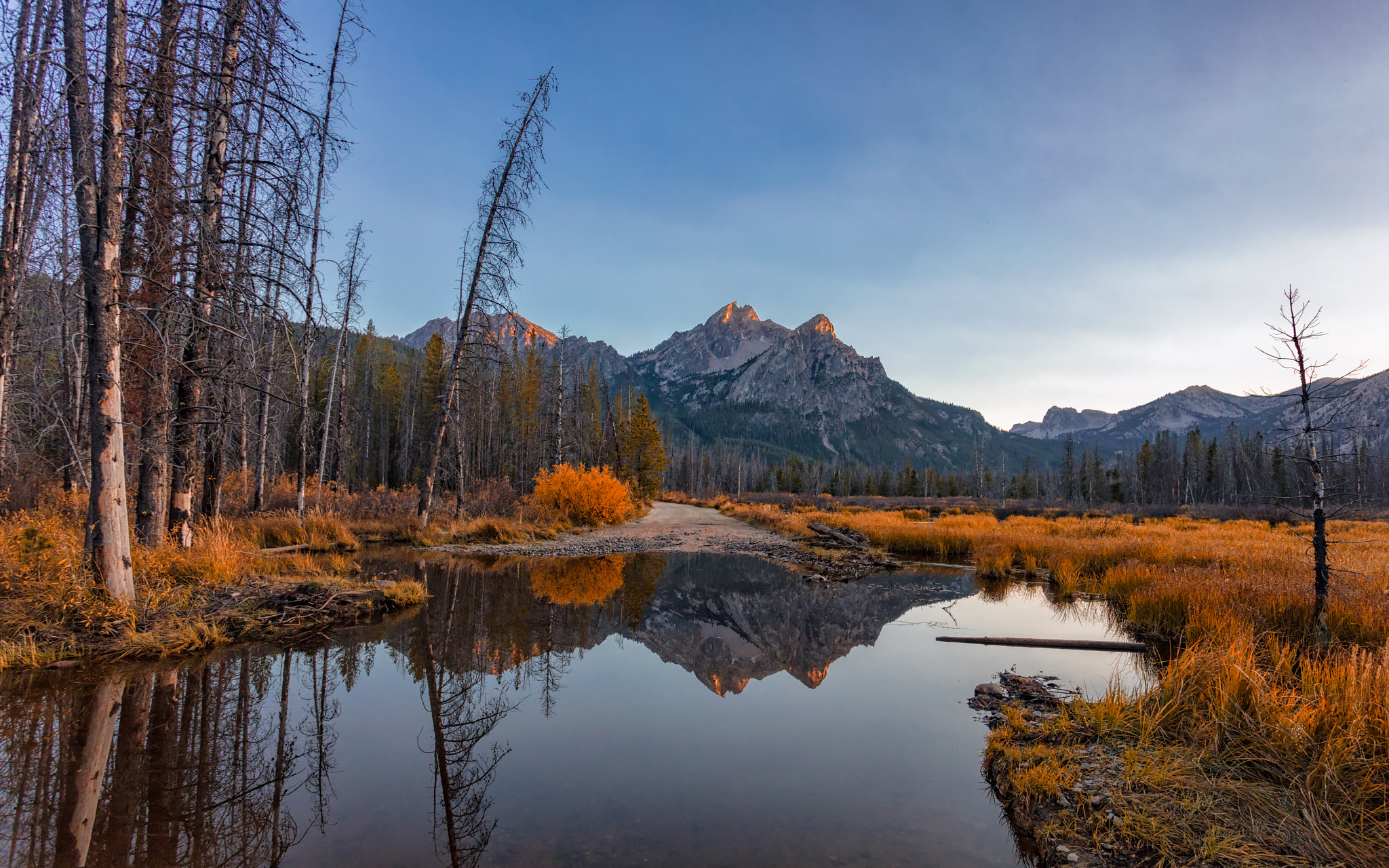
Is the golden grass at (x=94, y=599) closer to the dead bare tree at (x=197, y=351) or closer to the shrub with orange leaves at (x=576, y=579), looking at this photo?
the dead bare tree at (x=197, y=351)

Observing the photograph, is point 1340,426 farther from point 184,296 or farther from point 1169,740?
point 184,296

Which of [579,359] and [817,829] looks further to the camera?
[579,359]

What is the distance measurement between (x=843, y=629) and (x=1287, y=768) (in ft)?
19.4

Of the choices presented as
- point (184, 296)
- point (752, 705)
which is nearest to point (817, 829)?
point (752, 705)

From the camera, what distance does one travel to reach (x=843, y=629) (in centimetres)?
940

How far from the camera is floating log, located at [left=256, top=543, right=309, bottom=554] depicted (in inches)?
440

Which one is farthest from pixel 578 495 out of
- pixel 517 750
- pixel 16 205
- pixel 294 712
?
pixel 517 750

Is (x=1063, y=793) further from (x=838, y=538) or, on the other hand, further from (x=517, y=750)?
(x=838, y=538)

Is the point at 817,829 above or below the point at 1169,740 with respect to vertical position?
below

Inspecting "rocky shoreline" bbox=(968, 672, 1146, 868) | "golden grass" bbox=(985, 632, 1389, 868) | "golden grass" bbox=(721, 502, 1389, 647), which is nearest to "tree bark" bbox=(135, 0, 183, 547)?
"rocky shoreline" bbox=(968, 672, 1146, 868)

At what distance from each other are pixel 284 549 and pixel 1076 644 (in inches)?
597

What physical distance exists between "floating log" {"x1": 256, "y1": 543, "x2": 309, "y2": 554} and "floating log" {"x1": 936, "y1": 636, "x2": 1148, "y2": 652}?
12924 mm

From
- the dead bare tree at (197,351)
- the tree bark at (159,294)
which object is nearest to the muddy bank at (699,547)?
the dead bare tree at (197,351)

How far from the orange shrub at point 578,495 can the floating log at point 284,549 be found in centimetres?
1066
